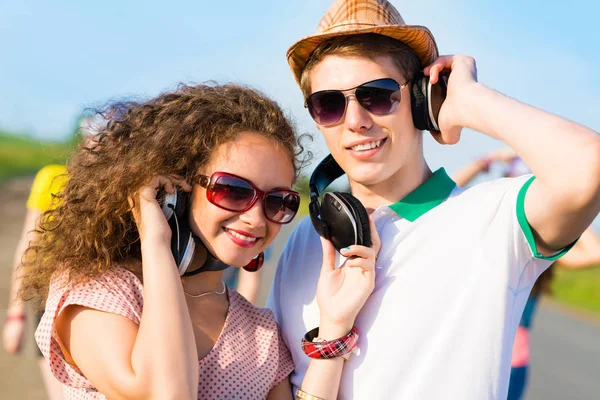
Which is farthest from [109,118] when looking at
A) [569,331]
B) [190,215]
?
[569,331]

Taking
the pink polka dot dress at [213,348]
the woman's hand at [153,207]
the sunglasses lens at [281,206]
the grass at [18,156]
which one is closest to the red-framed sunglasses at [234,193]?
the sunglasses lens at [281,206]

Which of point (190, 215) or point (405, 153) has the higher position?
point (405, 153)

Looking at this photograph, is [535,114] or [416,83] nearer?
[535,114]

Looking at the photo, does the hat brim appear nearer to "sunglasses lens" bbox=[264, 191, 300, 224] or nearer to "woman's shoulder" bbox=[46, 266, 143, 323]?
"sunglasses lens" bbox=[264, 191, 300, 224]

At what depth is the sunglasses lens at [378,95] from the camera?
8.98 feet

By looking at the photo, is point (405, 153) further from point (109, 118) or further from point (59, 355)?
point (59, 355)

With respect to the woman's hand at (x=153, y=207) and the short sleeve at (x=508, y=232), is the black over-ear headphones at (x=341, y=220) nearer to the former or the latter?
the short sleeve at (x=508, y=232)

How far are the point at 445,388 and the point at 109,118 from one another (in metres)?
1.66

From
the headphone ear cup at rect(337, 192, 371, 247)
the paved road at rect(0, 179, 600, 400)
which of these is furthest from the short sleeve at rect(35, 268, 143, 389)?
the paved road at rect(0, 179, 600, 400)

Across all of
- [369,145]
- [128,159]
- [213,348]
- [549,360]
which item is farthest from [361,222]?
[549,360]

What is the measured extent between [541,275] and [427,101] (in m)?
3.44

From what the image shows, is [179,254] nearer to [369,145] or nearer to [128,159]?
[128,159]

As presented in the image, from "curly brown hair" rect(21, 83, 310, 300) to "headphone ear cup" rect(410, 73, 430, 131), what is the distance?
1.64 feet

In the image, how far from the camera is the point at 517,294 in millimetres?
2477
